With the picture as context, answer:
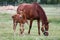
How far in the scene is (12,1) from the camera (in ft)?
189

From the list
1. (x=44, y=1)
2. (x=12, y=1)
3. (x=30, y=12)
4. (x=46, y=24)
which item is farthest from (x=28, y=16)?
(x=44, y=1)

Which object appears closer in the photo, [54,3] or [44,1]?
[54,3]

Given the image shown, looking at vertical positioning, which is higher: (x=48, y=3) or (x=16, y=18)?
(x=16, y=18)

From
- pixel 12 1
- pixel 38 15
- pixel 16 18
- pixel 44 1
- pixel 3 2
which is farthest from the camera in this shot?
pixel 44 1

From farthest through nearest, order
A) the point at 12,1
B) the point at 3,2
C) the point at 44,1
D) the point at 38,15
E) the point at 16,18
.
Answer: the point at 44,1, the point at 12,1, the point at 3,2, the point at 38,15, the point at 16,18

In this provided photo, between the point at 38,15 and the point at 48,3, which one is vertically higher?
the point at 38,15

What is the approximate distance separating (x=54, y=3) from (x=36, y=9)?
40959mm

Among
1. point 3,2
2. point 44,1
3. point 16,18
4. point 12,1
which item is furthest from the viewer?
point 44,1

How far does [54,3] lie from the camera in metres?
56.8

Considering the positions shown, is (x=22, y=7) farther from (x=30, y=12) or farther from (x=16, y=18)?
(x=16, y=18)

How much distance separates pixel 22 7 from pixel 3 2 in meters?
37.4

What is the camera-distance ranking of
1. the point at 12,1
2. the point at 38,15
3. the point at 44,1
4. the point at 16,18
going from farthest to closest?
the point at 44,1 < the point at 12,1 < the point at 38,15 < the point at 16,18

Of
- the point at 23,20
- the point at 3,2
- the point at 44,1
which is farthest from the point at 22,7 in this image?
the point at 44,1

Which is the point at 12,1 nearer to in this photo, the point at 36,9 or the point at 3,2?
the point at 3,2
